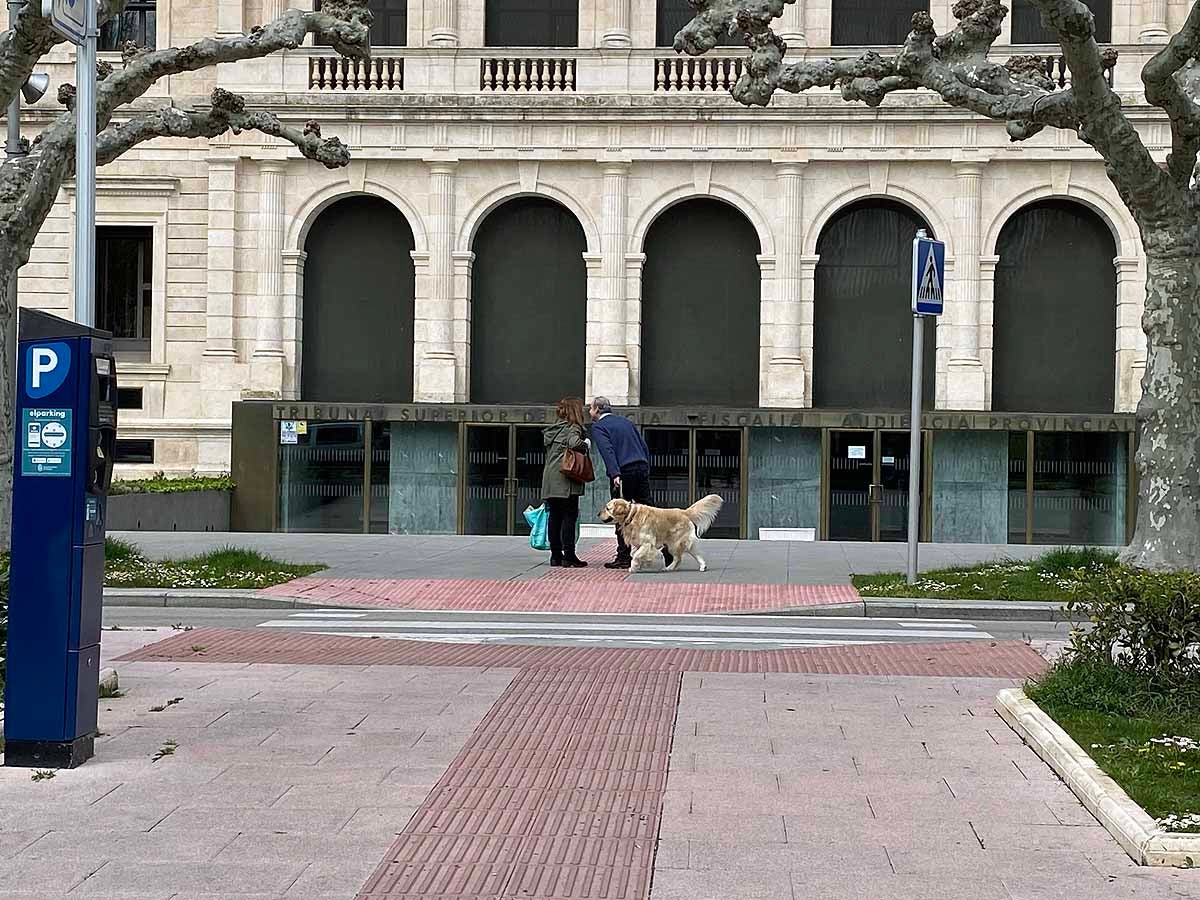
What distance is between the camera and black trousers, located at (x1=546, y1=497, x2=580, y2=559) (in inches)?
754

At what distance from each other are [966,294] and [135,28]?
56.9ft

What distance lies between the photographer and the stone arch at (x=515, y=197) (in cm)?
2947

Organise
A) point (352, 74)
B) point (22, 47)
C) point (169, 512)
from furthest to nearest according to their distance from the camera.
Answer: point (352, 74) < point (169, 512) < point (22, 47)

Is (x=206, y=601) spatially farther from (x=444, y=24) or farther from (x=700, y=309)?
(x=444, y=24)

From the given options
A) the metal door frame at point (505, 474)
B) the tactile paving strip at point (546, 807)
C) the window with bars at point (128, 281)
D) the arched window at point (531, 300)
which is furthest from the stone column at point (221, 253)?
the tactile paving strip at point (546, 807)

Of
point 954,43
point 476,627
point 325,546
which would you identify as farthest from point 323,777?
point 325,546

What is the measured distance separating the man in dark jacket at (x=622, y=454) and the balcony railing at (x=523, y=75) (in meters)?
12.0

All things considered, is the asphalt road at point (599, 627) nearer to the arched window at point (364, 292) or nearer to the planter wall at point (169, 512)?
the planter wall at point (169, 512)

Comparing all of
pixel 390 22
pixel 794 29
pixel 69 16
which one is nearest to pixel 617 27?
pixel 794 29

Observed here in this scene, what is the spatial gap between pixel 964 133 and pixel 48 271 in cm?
1789

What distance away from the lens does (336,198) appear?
98.2 feet

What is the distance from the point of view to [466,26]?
29.6 metres

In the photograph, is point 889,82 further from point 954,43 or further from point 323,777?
point 323,777

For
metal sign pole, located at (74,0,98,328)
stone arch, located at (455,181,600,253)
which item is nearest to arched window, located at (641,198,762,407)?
stone arch, located at (455,181,600,253)
